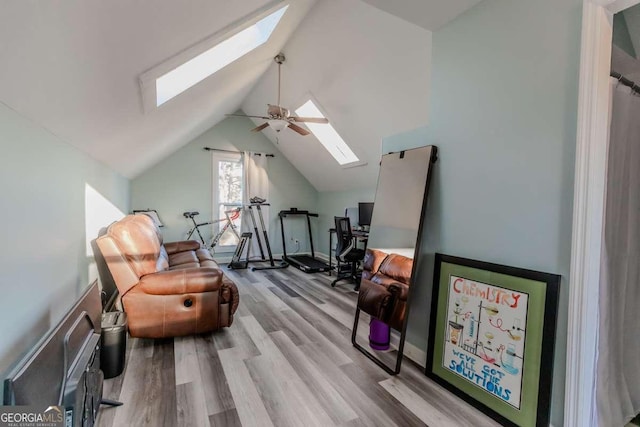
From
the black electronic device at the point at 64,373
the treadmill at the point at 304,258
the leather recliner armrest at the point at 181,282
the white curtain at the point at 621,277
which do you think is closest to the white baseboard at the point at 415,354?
the white curtain at the point at 621,277

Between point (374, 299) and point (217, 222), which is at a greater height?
point (217, 222)

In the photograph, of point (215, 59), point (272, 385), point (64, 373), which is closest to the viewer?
point (64, 373)

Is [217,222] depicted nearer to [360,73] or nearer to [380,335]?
[360,73]

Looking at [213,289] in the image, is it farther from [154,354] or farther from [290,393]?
[290,393]

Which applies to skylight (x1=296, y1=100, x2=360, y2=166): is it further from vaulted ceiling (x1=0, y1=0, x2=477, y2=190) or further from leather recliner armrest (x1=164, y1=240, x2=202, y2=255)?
leather recliner armrest (x1=164, y1=240, x2=202, y2=255)

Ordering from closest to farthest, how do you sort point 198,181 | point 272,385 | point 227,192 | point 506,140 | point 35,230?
point 35,230 → point 506,140 → point 272,385 → point 198,181 → point 227,192

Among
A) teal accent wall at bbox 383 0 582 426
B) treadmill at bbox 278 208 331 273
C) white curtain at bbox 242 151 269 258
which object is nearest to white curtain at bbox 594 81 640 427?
teal accent wall at bbox 383 0 582 426

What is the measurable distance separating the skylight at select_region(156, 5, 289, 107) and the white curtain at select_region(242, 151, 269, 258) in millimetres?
3026

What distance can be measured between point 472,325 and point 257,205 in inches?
184

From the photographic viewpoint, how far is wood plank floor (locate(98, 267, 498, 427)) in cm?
153

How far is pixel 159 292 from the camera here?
2221 mm

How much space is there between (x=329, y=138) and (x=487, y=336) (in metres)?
3.90

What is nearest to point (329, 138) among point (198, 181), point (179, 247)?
point (198, 181)

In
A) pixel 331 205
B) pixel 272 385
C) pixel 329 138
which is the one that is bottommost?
pixel 272 385
